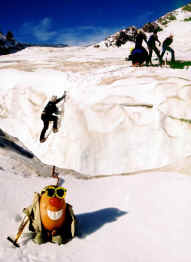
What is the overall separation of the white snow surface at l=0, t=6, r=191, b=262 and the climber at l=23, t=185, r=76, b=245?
0.12m

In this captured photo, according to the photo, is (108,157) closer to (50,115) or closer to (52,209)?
(50,115)

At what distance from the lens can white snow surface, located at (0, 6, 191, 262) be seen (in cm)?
342

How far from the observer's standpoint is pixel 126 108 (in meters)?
6.80

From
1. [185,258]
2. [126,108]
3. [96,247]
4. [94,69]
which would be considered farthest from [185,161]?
[94,69]

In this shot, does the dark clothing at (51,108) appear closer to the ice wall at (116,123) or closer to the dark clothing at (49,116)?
the dark clothing at (49,116)

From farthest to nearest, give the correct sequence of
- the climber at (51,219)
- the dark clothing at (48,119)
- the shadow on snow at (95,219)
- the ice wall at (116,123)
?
the dark clothing at (48,119)
the ice wall at (116,123)
the shadow on snow at (95,219)
the climber at (51,219)

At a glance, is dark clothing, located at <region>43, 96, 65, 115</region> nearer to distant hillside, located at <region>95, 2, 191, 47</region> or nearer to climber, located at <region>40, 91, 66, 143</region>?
climber, located at <region>40, 91, 66, 143</region>

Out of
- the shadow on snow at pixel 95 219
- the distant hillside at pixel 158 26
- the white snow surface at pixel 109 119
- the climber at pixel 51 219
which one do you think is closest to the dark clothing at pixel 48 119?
the white snow surface at pixel 109 119

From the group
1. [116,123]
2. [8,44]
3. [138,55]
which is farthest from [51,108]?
[8,44]

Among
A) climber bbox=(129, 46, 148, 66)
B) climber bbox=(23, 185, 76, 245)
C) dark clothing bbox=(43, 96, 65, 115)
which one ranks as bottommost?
climber bbox=(23, 185, 76, 245)

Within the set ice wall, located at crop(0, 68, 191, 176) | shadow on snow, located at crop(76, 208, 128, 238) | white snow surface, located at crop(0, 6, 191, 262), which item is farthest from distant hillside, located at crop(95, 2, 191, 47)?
shadow on snow, located at crop(76, 208, 128, 238)

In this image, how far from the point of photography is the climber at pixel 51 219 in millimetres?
3408

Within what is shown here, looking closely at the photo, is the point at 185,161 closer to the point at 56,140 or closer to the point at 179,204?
the point at 179,204

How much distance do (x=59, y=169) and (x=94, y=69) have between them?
4380mm
